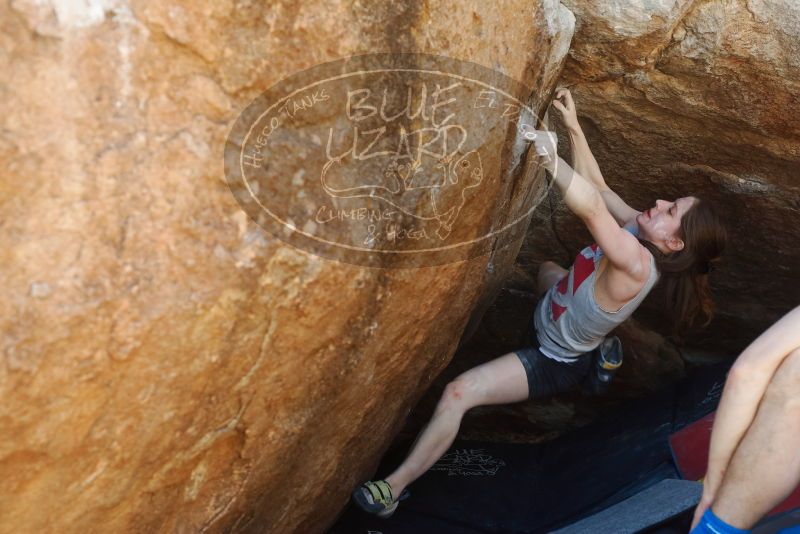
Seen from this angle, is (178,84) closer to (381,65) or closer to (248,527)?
(381,65)

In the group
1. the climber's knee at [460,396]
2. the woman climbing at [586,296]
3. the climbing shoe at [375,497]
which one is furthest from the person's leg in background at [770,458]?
the climbing shoe at [375,497]

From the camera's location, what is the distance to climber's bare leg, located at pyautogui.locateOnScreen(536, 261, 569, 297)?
3559mm

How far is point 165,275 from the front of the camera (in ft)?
6.24

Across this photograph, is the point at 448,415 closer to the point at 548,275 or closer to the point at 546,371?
the point at 546,371

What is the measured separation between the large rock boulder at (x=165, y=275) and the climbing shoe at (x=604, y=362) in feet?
3.71

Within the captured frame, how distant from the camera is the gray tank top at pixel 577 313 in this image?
3.11 m

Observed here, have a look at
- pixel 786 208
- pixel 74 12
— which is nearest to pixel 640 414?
pixel 786 208

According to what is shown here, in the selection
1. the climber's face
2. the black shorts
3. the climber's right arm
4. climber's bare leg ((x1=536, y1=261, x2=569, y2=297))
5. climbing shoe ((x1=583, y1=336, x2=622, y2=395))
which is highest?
the climber's right arm

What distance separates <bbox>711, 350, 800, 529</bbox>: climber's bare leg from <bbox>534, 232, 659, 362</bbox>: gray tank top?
76cm

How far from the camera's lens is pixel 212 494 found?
7.57ft

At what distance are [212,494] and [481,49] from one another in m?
1.25

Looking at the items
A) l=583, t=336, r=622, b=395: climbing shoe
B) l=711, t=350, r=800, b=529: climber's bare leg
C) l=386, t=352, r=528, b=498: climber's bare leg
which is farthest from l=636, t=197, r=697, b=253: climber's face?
l=711, t=350, r=800, b=529: climber's bare leg

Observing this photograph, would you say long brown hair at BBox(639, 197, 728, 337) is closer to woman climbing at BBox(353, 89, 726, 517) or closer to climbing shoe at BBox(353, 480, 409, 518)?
woman climbing at BBox(353, 89, 726, 517)

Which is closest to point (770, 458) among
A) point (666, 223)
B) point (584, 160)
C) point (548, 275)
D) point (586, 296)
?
point (586, 296)
